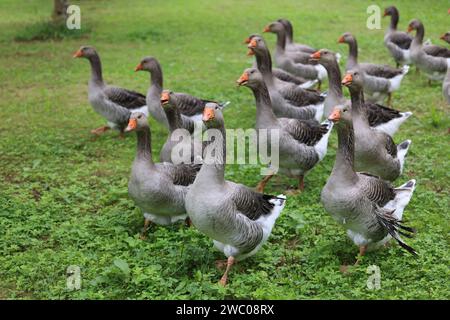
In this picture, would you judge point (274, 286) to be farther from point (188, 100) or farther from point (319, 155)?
point (188, 100)

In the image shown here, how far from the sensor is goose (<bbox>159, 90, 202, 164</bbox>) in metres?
7.68

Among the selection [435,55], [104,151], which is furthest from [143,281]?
[435,55]

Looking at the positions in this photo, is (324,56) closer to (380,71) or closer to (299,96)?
(299,96)

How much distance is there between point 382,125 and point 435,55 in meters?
4.71

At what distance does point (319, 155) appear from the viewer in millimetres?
8250

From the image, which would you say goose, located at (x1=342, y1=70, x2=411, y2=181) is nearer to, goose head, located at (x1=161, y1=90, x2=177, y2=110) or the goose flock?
the goose flock

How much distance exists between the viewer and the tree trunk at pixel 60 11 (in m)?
17.8

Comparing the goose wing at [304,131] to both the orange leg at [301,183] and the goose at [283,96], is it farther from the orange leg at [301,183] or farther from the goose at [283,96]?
the goose at [283,96]

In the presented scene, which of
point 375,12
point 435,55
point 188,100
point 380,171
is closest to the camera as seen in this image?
point 380,171

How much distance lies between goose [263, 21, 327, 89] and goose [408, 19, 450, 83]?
7.03 ft

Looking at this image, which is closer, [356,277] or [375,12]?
[356,277]

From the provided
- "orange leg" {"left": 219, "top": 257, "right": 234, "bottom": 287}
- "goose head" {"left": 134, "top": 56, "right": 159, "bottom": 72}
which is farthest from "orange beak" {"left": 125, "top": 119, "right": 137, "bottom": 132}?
"goose head" {"left": 134, "top": 56, "right": 159, "bottom": 72}

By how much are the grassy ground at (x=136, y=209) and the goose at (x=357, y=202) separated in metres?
0.29

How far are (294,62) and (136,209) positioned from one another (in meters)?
6.01
